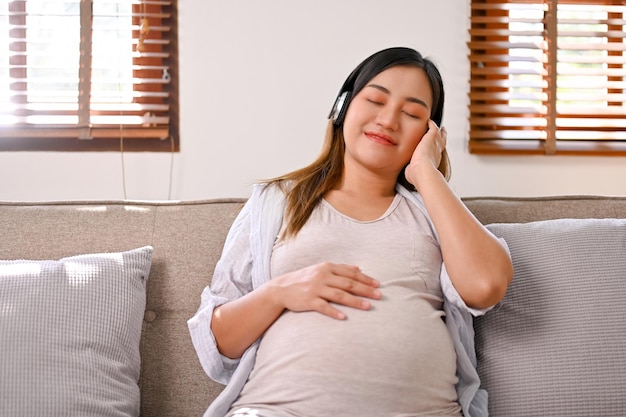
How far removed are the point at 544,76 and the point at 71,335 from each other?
5.46 feet

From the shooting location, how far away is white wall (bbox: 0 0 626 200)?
232cm

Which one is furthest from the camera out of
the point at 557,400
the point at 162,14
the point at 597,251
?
the point at 162,14

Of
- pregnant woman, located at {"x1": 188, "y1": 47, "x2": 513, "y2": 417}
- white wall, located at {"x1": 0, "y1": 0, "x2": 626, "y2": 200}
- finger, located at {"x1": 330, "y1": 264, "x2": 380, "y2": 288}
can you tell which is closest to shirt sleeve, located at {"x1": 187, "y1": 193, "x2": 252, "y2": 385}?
pregnant woman, located at {"x1": 188, "y1": 47, "x2": 513, "y2": 417}

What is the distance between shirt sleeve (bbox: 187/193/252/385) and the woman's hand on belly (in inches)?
5.3

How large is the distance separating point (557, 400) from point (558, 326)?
0.49ft

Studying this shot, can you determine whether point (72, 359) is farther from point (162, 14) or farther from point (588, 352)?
point (162, 14)

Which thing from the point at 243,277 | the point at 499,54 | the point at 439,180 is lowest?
the point at 243,277

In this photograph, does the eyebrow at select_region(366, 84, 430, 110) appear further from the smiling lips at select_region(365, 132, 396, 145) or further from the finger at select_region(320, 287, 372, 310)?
the finger at select_region(320, 287, 372, 310)

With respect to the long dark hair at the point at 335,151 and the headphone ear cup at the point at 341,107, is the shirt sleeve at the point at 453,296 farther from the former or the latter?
the headphone ear cup at the point at 341,107

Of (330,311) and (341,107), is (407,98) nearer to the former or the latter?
(341,107)

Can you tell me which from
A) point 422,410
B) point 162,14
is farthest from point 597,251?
point 162,14

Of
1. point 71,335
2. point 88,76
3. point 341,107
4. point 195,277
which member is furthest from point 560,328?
point 88,76

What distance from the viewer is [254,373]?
1.52 meters

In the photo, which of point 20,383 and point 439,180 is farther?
point 439,180
